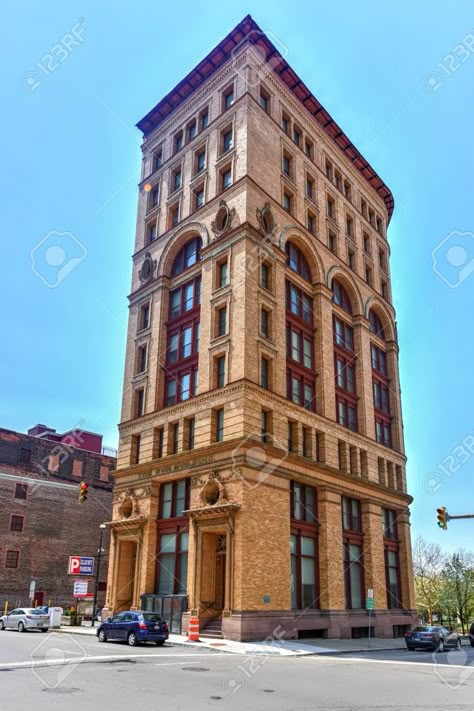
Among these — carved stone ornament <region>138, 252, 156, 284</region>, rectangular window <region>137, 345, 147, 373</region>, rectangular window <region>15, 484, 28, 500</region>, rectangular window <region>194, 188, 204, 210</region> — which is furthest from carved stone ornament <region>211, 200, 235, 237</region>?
rectangular window <region>15, 484, 28, 500</region>

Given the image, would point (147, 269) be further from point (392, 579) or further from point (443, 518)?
point (392, 579)

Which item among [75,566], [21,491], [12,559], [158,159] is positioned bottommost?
[75,566]

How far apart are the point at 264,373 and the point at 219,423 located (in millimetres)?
4094

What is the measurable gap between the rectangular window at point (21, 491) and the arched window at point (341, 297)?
33853 millimetres

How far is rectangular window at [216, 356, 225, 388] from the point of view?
109 feet

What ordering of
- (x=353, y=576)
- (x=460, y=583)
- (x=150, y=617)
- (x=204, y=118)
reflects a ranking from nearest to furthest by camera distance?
1. (x=150, y=617)
2. (x=353, y=576)
3. (x=204, y=118)
4. (x=460, y=583)

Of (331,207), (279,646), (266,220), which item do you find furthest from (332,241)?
(279,646)

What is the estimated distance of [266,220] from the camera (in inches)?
1471

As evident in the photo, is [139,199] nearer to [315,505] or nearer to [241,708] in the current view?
[315,505]

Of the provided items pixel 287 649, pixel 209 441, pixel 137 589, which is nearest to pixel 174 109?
pixel 209 441

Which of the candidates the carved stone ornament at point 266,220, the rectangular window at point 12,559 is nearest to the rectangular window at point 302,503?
the carved stone ornament at point 266,220

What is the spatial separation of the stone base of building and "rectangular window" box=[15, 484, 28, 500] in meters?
29.5

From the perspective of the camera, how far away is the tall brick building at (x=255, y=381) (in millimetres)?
30406

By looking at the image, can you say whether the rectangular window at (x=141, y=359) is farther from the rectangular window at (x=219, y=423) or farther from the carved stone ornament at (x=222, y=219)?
the carved stone ornament at (x=222, y=219)
